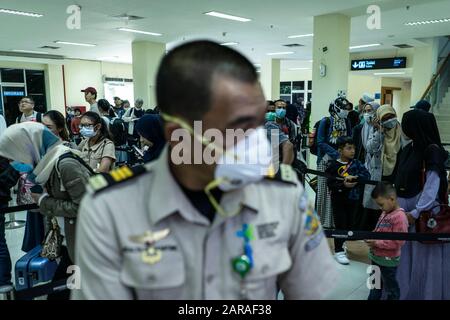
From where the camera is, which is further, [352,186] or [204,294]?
[352,186]

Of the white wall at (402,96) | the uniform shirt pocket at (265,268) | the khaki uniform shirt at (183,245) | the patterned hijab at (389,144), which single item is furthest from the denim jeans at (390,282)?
the white wall at (402,96)

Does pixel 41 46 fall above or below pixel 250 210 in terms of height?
above

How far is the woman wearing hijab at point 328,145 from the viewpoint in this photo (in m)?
3.96

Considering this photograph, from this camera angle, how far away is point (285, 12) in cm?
800

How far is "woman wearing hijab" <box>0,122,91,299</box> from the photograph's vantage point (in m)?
2.15

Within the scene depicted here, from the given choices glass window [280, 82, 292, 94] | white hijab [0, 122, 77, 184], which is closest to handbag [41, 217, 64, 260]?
white hijab [0, 122, 77, 184]

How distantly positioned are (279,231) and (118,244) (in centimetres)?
41

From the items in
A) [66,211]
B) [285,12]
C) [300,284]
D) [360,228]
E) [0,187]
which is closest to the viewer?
[300,284]

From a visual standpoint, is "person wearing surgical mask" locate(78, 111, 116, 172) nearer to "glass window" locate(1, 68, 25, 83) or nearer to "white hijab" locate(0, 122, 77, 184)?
"white hijab" locate(0, 122, 77, 184)

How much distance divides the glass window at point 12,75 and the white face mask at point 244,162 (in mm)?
17924

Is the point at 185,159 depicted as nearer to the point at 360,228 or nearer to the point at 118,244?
the point at 118,244

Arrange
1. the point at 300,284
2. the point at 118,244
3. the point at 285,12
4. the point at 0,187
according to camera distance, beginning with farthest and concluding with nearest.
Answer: the point at 285,12 < the point at 0,187 < the point at 300,284 < the point at 118,244

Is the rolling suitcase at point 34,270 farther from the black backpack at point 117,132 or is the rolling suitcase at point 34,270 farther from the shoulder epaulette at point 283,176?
the black backpack at point 117,132
